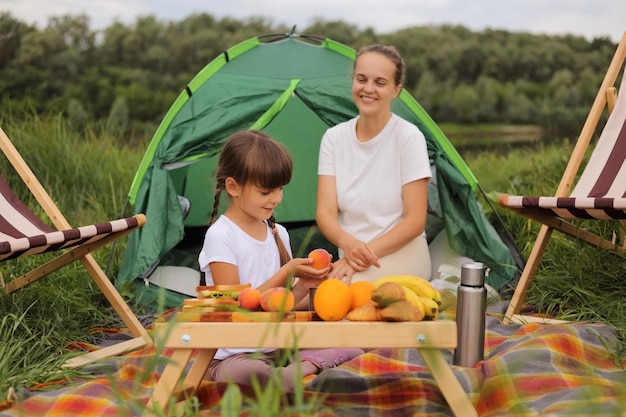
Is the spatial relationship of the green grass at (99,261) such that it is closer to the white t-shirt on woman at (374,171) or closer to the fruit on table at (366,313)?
the fruit on table at (366,313)

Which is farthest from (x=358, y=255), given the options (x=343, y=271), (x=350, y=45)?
(x=350, y=45)

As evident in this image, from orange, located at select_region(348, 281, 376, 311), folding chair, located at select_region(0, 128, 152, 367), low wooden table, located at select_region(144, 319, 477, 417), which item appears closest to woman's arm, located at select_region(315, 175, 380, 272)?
folding chair, located at select_region(0, 128, 152, 367)

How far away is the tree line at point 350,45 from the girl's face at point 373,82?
18.4 ft

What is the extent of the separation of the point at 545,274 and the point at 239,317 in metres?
2.03

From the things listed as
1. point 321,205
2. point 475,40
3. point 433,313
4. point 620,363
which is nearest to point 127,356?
point 321,205

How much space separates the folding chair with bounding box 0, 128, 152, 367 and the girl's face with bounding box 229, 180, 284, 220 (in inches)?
22.3

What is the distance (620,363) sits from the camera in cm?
260

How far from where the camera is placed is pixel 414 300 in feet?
6.92

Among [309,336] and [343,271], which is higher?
[309,336]

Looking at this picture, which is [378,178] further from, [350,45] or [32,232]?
[350,45]

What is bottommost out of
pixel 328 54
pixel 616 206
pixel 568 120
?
pixel 568 120

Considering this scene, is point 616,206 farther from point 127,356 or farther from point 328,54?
point 328,54

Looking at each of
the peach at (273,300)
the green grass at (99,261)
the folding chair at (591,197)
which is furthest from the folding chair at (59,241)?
the folding chair at (591,197)

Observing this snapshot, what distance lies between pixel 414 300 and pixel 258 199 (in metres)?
0.73
